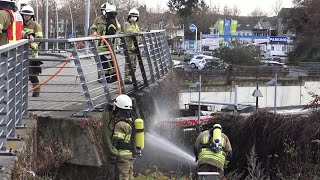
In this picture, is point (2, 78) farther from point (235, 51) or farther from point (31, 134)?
point (235, 51)

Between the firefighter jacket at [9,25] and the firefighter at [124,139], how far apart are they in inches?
63.6

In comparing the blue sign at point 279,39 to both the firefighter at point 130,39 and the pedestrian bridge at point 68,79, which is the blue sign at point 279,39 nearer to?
the pedestrian bridge at point 68,79

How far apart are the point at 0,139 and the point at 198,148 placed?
4768 mm

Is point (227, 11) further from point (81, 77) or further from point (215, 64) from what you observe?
point (81, 77)

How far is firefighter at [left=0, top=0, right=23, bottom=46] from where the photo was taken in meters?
7.00

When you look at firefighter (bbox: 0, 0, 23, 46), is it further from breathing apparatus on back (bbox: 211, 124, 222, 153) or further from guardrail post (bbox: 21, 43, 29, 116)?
breathing apparatus on back (bbox: 211, 124, 222, 153)

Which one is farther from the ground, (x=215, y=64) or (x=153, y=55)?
(x=153, y=55)

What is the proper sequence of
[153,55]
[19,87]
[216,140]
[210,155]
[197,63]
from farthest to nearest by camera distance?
[197,63]
[153,55]
[210,155]
[216,140]
[19,87]

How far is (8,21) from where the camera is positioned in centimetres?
706

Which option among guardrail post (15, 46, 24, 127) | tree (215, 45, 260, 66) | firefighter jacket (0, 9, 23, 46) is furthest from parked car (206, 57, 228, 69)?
guardrail post (15, 46, 24, 127)

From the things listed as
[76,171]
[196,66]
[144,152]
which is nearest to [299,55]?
[196,66]

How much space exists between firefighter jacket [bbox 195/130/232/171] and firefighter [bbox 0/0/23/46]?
11.9ft

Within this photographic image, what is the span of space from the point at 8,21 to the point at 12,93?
1.51 metres

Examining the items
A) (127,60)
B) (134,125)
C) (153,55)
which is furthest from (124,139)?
(153,55)
